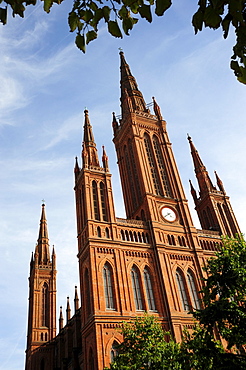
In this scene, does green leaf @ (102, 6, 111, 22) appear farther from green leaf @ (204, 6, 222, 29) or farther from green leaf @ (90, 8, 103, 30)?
green leaf @ (204, 6, 222, 29)

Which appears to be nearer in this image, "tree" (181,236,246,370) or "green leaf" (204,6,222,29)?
"green leaf" (204,6,222,29)

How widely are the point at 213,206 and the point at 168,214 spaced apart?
831cm

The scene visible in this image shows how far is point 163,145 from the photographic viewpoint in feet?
162

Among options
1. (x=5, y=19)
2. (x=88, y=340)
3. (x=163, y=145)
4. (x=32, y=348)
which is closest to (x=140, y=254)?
(x=88, y=340)

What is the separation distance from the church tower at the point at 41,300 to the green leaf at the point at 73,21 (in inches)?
2238

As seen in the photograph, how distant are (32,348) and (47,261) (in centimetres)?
1451

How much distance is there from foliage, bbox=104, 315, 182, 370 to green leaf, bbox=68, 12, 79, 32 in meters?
20.7

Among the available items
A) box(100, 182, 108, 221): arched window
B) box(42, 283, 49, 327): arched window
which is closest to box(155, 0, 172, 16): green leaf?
box(100, 182, 108, 221): arched window

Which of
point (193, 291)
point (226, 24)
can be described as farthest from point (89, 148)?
point (226, 24)

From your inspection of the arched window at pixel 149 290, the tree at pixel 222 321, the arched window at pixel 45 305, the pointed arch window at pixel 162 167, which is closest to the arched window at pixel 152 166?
the pointed arch window at pixel 162 167

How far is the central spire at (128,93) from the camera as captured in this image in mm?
51688

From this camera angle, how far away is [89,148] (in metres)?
45.1

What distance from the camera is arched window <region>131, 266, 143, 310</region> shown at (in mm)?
34281

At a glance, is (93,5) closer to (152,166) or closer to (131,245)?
(131,245)
